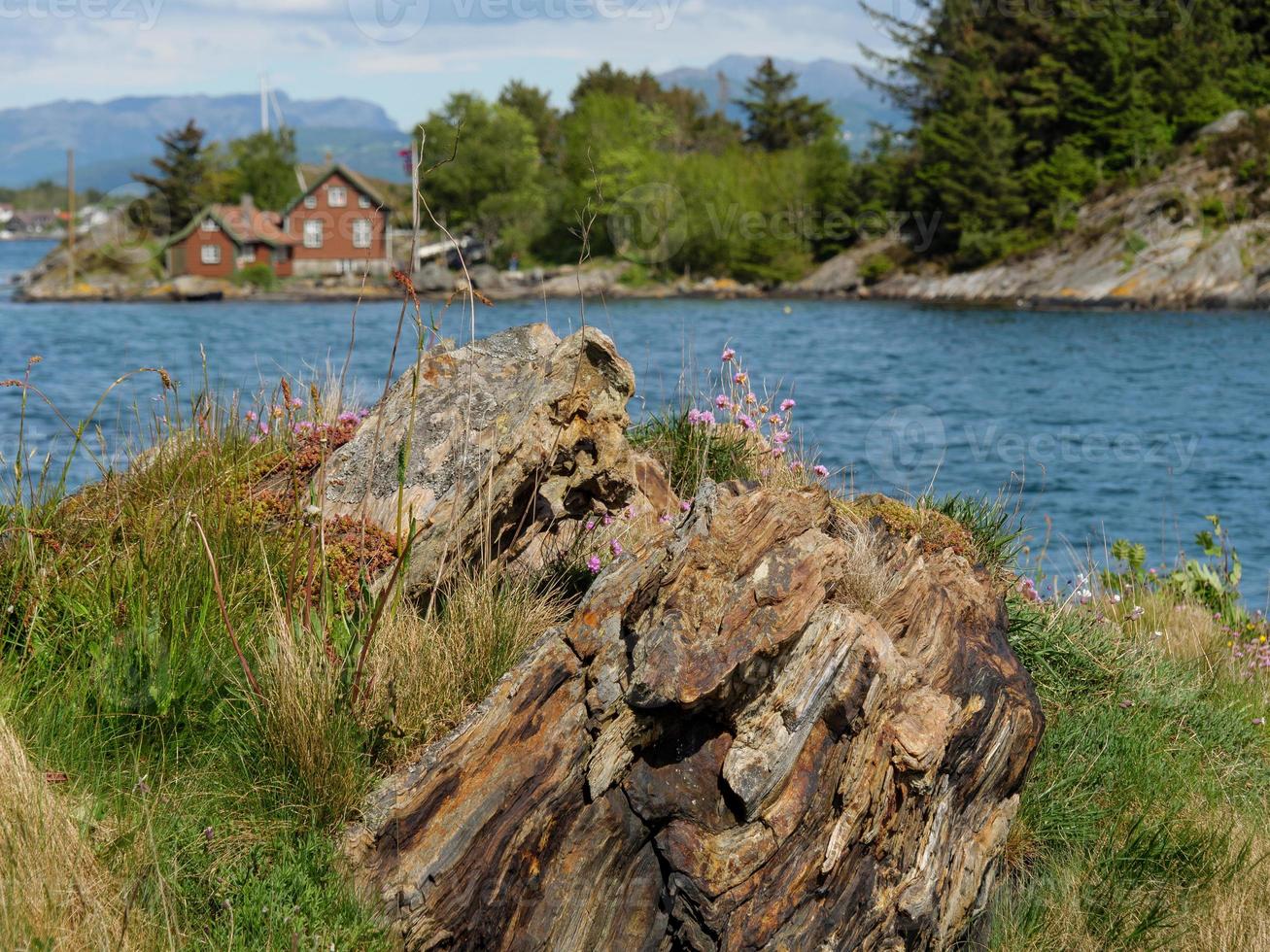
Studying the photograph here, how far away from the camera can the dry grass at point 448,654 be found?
443 centimetres

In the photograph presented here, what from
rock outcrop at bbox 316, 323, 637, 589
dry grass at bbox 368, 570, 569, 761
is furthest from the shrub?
dry grass at bbox 368, 570, 569, 761

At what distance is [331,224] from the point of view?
8388 centimetres

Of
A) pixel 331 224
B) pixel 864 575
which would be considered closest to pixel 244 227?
pixel 331 224

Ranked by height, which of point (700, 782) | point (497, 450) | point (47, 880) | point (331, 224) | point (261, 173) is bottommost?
point (47, 880)

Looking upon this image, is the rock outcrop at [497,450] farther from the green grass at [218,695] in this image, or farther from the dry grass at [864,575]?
the dry grass at [864,575]

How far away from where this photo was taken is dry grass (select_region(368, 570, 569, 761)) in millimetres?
4434

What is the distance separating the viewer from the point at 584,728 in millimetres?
4207

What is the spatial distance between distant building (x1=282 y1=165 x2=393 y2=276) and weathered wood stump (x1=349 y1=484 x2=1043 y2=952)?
258 ft

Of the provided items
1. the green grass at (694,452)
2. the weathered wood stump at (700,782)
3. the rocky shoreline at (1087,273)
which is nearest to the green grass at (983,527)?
the green grass at (694,452)

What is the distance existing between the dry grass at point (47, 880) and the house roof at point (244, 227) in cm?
8357

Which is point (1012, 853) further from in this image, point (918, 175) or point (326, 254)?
point (326, 254)

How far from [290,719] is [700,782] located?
1.36 m

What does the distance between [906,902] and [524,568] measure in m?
2.39

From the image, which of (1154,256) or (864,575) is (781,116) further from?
(864,575)
